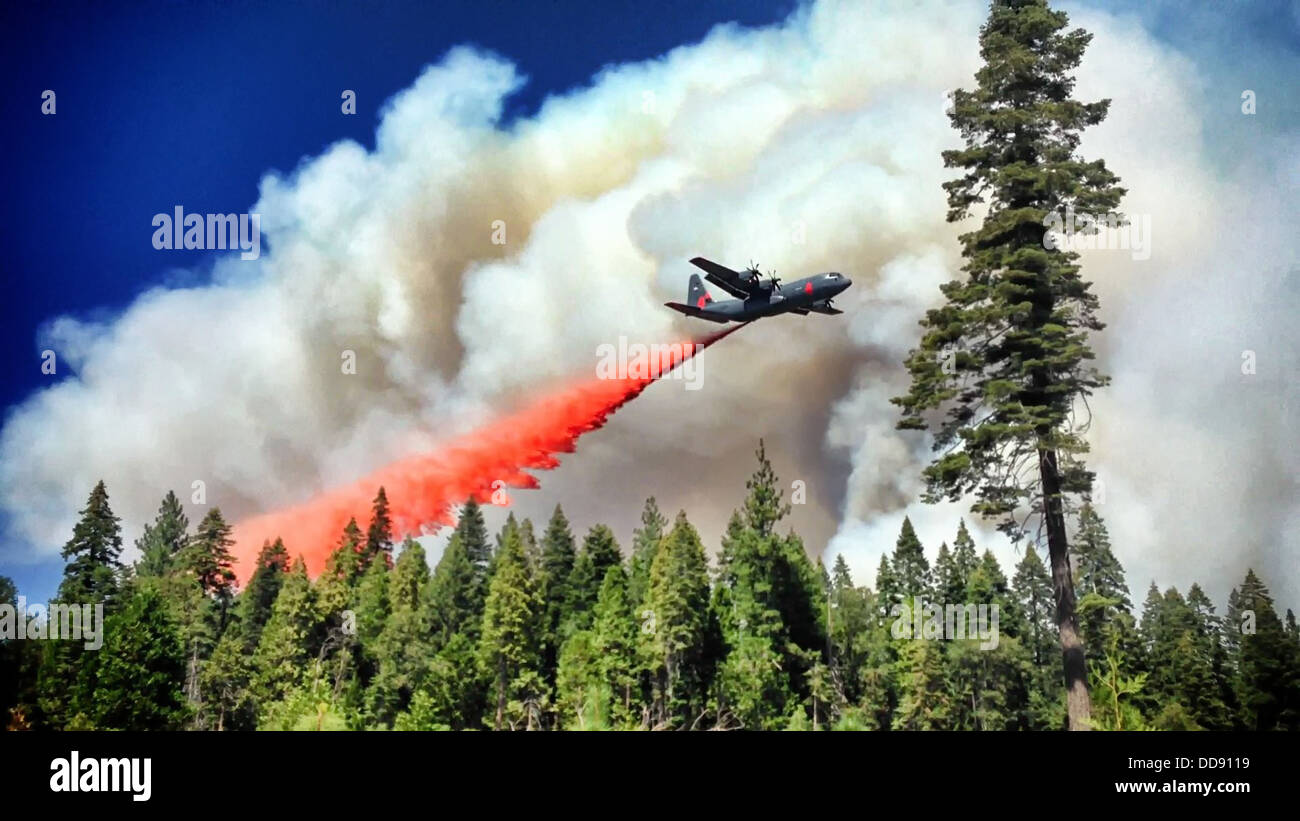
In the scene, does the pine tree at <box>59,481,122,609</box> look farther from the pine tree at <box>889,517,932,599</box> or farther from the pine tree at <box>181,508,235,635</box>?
the pine tree at <box>889,517,932,599</box>

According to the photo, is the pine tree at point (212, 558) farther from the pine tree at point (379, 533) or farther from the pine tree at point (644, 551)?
the pine tree at point (644, 551)

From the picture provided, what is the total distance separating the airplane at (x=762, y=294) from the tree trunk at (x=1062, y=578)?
13.2 meters

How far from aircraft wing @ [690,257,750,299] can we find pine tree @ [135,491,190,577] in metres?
69.4

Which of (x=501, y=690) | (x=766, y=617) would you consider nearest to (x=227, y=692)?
(x=501, y=690)

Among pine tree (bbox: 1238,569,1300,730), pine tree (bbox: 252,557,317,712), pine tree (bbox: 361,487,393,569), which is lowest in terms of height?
pine tree (bbox: 1238,569,1300,730)

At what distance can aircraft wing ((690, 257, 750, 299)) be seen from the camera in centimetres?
4769

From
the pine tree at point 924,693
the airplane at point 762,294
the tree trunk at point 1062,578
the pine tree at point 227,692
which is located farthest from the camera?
the pine tree at point 227,692

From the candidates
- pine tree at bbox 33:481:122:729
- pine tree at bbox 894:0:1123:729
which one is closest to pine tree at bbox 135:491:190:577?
pine tree at bbox 33:481:122:729

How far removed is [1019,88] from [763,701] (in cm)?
3763

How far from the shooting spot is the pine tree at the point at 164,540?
97688 millimetres

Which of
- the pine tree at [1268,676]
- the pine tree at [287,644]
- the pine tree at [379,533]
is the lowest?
the pine tree at [1268,676]

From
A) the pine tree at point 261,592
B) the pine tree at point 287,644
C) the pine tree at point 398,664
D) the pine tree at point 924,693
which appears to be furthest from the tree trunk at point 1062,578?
the pine tree at point 261,592
